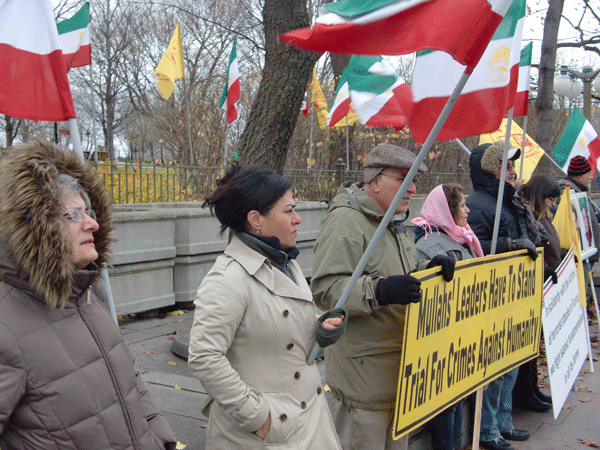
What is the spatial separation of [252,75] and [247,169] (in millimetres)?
17558

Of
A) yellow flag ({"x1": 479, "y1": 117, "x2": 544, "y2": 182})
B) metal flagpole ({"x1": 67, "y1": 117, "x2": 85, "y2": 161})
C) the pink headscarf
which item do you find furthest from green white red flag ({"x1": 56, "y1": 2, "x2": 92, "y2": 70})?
yellow flag ({"x1": 479, "y1": 117, "x2": 544, "y2": 182})

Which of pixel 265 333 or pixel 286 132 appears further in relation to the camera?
pixel 286 132

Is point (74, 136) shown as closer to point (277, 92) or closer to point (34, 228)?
point (34, 228)

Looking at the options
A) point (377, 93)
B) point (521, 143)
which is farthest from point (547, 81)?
point (377, 93)

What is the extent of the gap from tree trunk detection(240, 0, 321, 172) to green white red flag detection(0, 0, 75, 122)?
286 cm

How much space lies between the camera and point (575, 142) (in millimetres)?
8539

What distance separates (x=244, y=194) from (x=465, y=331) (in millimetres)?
1613

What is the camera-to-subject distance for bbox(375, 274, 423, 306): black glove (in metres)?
2.76

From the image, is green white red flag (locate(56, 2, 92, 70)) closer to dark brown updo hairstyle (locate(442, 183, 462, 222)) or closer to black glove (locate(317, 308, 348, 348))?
dark brown updo hairstyle (locate(442, 183, 462, 222))

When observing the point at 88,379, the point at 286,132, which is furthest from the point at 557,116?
the point at 88,379

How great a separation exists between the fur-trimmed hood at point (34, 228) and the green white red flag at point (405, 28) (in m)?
1.14

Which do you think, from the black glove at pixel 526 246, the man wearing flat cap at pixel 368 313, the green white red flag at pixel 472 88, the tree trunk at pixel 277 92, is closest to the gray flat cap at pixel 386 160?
the man wearing flat cap at pixel 368 313

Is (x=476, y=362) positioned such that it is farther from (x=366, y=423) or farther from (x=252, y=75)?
(x=252, y=75)

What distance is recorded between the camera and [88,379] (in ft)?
6.64
